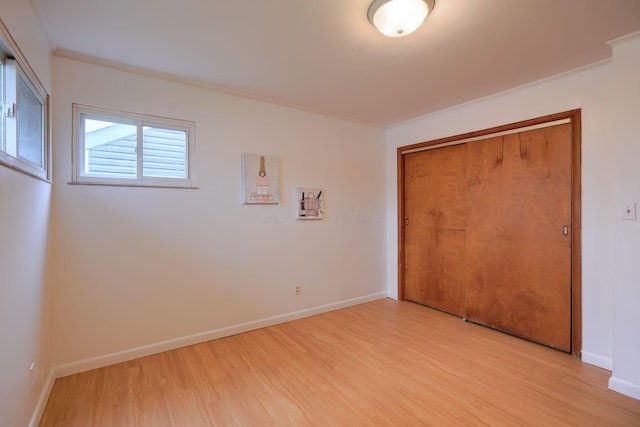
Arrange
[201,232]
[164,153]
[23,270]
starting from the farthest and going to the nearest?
[201,232] → [164,153] → [23,270]

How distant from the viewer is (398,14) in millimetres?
1623

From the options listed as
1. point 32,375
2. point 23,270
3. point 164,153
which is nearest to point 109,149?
point 164,153

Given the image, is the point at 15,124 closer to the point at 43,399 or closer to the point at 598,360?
the point at 43,399

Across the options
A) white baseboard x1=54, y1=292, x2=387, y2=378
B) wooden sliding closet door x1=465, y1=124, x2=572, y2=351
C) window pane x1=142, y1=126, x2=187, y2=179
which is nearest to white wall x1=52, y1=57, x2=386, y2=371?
white baseboard x1=54, y1=292, x2=387, y2=378

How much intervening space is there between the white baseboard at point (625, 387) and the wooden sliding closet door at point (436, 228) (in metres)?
1.38

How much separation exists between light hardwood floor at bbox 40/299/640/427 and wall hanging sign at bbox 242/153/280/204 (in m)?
1.42

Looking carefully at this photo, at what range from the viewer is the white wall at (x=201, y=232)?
7.32 feet

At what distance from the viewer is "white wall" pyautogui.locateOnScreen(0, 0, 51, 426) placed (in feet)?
4.27

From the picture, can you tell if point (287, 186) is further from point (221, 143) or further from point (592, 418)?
point (592, 418)

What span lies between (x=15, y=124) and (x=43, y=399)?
5.61ft

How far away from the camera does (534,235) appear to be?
8.93ft

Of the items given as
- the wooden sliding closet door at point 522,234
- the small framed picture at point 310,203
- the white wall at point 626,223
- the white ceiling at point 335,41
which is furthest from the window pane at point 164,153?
the white wall at point 626,223

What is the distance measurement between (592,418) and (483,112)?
2.67 meters

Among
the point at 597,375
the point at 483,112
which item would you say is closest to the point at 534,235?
the point at 597,375
